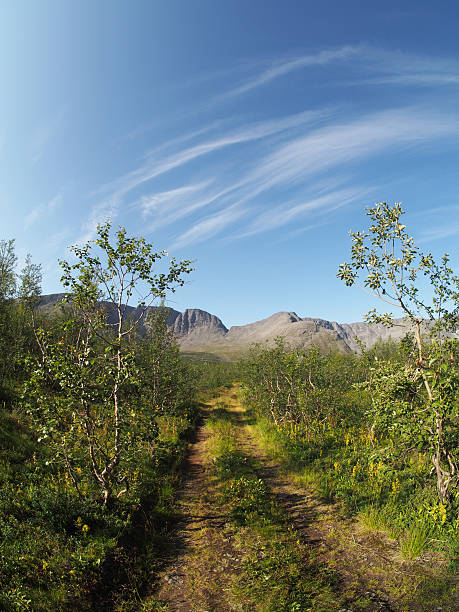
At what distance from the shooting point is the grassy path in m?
5.77

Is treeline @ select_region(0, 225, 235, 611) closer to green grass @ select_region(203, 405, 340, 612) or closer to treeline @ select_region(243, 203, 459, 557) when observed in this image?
green grass @ select_region(203, 405, 340, 612)

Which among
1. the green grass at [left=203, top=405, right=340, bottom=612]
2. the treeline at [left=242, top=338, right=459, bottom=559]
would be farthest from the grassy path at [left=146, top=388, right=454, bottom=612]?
the treeline at [left=242, top=338, right=459, bottom=559]

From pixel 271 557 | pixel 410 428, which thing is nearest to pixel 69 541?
pixel 271 557

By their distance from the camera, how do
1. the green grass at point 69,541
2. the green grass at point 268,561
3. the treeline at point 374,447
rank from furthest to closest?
the treeline at point 374,447, the green grass at point 268,561, the green grass at point 69,541

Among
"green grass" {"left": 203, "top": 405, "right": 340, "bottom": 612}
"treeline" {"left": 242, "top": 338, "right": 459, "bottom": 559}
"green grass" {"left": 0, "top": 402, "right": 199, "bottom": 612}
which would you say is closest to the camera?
"green grass" {"left": 0, "top": 402, "right": 199, "bottom": 612}

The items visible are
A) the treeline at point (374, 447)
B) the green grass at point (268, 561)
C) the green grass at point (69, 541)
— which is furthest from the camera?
the treeline at point (374, 447)

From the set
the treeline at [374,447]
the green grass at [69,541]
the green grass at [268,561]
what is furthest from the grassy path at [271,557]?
the treeline at [374,447]

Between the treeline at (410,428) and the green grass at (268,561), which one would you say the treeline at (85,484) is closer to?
the green grass at (268,561)

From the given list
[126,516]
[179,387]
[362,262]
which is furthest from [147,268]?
[179,387]

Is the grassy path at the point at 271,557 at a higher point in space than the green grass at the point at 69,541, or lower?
lower

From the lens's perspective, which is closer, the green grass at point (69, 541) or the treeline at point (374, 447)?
the green grass at point (69, 541)

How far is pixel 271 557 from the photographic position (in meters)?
7.05

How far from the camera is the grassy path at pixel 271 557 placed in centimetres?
577

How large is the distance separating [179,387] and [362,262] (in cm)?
1716
